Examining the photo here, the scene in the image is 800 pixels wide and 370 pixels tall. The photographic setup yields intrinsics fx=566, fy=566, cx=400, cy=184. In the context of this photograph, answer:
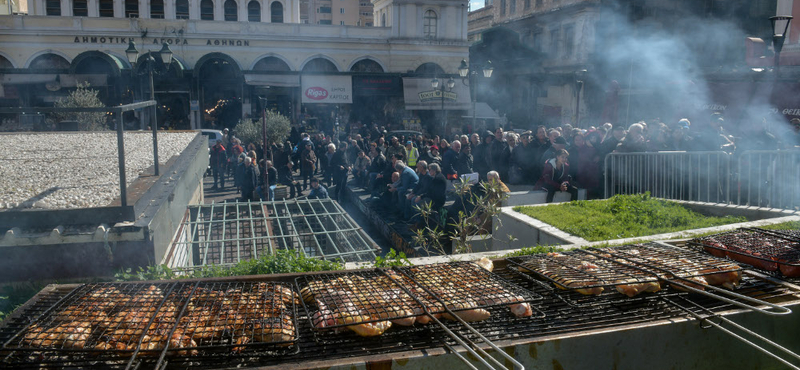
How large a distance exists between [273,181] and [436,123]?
2062cm

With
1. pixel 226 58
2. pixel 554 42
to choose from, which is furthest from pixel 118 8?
pixel 554 42

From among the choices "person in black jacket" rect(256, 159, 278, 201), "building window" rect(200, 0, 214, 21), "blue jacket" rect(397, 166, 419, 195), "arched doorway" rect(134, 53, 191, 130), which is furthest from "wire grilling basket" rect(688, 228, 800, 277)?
"building window" rect(200, 0, 214, 21)

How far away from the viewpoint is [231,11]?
3406 centimetres

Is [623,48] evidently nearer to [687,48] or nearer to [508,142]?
[687,48]

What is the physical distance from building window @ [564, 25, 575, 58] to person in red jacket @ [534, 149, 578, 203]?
25.2 metres

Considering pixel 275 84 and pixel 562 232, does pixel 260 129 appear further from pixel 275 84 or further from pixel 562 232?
pixel 562 232

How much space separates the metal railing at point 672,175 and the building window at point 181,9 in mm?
29859

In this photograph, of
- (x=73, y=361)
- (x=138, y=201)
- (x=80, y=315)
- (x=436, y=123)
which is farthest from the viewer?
(x=436, y=123)

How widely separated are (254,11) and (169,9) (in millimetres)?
4862

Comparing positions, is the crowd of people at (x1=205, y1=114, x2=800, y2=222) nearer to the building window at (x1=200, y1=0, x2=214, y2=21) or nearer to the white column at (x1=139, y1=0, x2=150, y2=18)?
the building window at (x1=200, y1=0, x2=214, y2=21)

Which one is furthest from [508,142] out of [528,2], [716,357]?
[528,2]

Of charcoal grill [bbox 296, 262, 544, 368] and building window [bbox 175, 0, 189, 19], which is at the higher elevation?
building window [bbox 175, 0, 189, 19]

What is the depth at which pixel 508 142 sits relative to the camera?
12.4 meters

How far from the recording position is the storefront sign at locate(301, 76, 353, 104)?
29.7 metres
